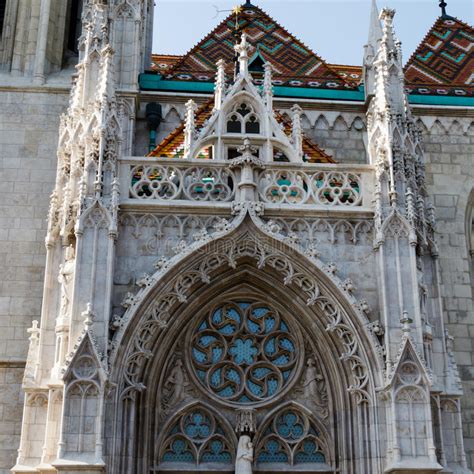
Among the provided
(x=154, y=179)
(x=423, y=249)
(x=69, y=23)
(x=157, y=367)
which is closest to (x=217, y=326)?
(x=157, y=367)

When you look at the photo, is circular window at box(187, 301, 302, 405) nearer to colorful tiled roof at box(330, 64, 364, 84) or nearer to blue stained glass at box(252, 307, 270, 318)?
blue stained glass at box(252, 307, 270, 318)

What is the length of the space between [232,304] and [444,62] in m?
8.26

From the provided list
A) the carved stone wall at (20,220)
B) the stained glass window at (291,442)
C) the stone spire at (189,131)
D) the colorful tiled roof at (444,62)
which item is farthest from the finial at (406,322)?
the colorful tiled roof at (444,62)

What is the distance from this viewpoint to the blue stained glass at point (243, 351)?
12024mm

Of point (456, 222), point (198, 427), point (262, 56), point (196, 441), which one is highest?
point (262, 56)

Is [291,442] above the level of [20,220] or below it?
below

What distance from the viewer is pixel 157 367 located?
1157 centimetres

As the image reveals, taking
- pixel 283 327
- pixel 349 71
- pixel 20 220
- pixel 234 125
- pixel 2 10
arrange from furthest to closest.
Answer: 1. pixel 349 71
2. pixel 2 10
3. pixel 20 220
4. pixel 234 125
5. pixel 283 327

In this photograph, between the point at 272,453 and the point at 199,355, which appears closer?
the point at 272,453

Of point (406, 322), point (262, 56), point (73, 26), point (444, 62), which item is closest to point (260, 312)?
point (406, 322)

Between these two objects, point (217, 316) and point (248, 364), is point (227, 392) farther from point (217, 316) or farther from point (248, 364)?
point (217, 316)

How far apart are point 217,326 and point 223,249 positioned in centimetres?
111

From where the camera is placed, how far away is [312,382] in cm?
1192

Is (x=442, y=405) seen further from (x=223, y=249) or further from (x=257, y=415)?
(x=223, y=249)
